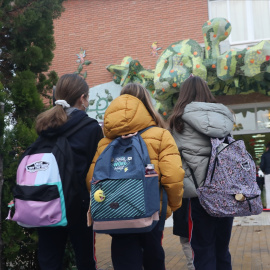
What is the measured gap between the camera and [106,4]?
12.4 m

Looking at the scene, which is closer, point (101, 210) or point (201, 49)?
point (101, 210)

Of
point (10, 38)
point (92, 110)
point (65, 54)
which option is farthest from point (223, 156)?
point (65, 54)

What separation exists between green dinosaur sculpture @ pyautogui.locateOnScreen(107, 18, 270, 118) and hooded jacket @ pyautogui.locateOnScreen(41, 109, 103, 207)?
5097 millimetres

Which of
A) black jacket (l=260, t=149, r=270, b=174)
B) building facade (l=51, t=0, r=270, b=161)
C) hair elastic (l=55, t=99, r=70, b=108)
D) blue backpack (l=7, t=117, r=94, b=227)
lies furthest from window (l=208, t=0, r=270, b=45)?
blue backpack (l=7, t=117, r=94, b=227)

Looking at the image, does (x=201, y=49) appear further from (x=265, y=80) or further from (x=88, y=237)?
(x=88, y=237)

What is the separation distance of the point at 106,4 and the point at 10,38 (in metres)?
8.28

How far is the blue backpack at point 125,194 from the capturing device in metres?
2.62

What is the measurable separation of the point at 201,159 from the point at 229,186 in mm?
327

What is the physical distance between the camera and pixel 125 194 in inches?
103

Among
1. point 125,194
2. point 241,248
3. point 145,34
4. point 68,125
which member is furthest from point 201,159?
point 145,34

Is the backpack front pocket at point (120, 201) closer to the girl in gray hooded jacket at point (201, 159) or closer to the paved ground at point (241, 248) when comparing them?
the girl in gray hooded jacket at point (201, 159)

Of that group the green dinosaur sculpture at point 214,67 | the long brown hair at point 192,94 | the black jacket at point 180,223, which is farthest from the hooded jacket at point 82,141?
the green dinosaur sculpture at point 214,67

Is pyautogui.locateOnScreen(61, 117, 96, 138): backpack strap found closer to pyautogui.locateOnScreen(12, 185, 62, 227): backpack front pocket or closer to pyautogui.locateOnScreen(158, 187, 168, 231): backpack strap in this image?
pyautogui.locateOnScreen(12, 185, 62, 227): backpack front pocket

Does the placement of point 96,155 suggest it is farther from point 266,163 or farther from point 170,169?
point 266,163
